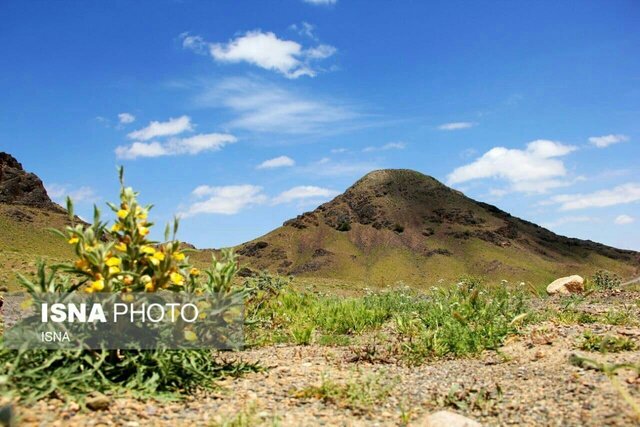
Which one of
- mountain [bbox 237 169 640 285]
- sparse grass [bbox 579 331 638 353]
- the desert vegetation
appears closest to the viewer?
the desert vegetation

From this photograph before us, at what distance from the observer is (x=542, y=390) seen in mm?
5520

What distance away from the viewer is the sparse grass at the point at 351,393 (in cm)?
530

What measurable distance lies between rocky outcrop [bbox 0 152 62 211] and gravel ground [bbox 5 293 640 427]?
81450 millimetres

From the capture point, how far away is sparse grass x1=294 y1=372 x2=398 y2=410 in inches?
209

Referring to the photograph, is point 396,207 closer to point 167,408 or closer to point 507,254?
point 507,254

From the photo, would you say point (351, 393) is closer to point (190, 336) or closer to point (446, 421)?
point (446, 421)

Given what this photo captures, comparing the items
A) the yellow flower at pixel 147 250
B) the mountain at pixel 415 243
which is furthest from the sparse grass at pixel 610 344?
the mountain at pixel 415 243

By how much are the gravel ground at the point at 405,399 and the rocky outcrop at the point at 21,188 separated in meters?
81.4

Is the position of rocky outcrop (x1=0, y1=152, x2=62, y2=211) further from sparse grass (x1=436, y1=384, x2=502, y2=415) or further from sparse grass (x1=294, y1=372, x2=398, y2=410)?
sparse grass (x1=436, y1=384, x2=502, y2=415)

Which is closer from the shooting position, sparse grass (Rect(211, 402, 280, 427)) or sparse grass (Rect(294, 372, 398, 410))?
sparse grass (Rect(211, 402, 280, 427))

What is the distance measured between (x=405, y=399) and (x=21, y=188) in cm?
8809

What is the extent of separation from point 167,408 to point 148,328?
1.07m

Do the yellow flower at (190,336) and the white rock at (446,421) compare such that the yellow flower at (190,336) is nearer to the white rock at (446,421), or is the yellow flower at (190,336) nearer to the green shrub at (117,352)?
the green shrub at (117,352)

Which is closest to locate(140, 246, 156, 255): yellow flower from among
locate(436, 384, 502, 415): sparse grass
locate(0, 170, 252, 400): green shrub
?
locate(0, 170, 252, 400): green shrub
